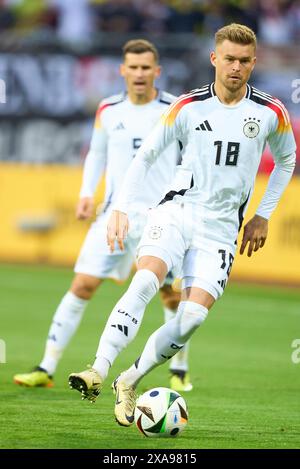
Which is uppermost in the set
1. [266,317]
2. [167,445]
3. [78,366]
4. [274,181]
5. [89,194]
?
[274,181]

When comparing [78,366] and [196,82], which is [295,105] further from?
[78,366]

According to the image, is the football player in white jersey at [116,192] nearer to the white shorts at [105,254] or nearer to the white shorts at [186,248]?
the white shorts at [105,254]

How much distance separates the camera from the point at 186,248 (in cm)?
669

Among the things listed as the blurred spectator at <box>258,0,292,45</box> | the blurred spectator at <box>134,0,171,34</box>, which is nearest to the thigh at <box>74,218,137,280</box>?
the blurred spectator at <box>258,0,292,45</box>

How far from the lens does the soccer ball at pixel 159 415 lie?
6.28 m

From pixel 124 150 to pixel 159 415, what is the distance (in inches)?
120

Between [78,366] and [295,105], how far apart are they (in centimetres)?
817

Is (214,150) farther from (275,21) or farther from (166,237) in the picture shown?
(275,21)

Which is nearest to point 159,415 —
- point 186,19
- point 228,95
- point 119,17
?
point 228,95

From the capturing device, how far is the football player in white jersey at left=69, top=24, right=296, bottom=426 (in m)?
6.53

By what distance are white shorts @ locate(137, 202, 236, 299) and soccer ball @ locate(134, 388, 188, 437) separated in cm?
73

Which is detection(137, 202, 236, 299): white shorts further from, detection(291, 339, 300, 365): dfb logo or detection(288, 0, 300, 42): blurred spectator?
detection(288, 0, 300, 42): blurred spectator

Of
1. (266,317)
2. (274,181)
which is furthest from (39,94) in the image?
(274,181)
